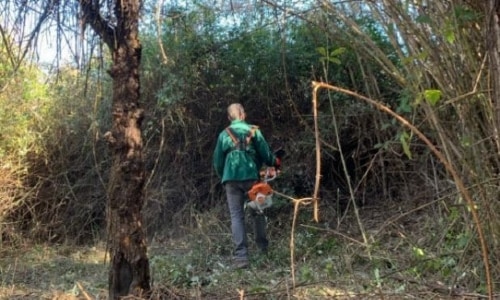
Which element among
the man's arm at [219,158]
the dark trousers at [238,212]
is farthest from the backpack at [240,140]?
the dark trousers at [238,212]

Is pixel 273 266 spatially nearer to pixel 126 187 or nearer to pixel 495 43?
pixel 126 187

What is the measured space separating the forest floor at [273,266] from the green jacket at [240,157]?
0.94 meters

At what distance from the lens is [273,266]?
6.64 metres

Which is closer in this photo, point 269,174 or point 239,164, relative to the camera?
point 239,164

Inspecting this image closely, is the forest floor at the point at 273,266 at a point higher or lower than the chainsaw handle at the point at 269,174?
lower

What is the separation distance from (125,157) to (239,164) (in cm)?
232

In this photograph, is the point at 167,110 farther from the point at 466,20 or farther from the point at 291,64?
the point at 466,20

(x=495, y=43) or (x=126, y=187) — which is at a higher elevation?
(x=495, y=43)

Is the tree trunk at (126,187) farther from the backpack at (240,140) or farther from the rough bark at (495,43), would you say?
the rough bark at (495,43)

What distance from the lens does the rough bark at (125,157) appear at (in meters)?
4.48

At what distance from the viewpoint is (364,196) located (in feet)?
27.3

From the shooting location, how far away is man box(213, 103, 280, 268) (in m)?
6.73

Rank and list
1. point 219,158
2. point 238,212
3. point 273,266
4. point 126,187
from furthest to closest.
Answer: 1. point 219,158
2. point 238,212
3. point 273,266
4. point 126,187

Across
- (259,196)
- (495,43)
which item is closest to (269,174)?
(259,196)
